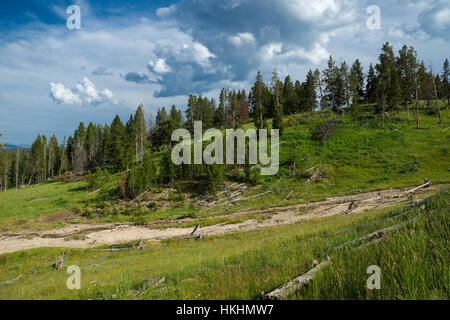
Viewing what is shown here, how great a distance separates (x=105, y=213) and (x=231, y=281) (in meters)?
31.0

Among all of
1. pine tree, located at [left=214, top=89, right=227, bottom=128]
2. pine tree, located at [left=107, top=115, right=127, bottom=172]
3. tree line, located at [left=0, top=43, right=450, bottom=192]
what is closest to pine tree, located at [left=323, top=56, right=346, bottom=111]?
tree line, located at [left=0, top=43, right=450, bottom=192]

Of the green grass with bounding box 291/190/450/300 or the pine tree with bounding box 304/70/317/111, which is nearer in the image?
the green grass with bounding box 291/190/450/300

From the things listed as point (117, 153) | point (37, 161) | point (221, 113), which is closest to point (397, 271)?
point (117, 153)

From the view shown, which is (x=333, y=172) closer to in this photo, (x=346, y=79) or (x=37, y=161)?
(x=346, y=79)

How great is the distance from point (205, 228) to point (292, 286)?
19.0 meters

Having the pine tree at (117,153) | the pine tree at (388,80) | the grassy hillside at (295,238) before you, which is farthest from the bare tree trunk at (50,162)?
the pine tree at (388,80)

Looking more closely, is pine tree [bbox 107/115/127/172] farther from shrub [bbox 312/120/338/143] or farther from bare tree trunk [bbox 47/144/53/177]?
shrub [bbox 312/120/338/143]

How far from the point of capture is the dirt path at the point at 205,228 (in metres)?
20.6

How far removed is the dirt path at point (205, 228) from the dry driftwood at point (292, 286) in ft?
52.1

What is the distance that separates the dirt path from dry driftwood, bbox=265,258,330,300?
1587cm

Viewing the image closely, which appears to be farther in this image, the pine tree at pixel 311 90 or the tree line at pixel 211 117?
the pine tree at pixel 311 90

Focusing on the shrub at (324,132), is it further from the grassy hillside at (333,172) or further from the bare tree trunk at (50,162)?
the bare tree trunk at (50,162)

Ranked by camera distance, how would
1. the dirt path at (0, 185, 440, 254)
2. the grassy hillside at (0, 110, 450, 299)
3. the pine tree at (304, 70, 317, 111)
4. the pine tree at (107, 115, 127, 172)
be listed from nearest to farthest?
the grassy hillside at (0, 110, 450, 299) → the dirt path at (0, 185, 440, 254) → the pine tree at (107, 115, 127, 172) → the pine tree at (304, 70, 317, 111)

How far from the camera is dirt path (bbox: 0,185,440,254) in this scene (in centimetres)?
2062
